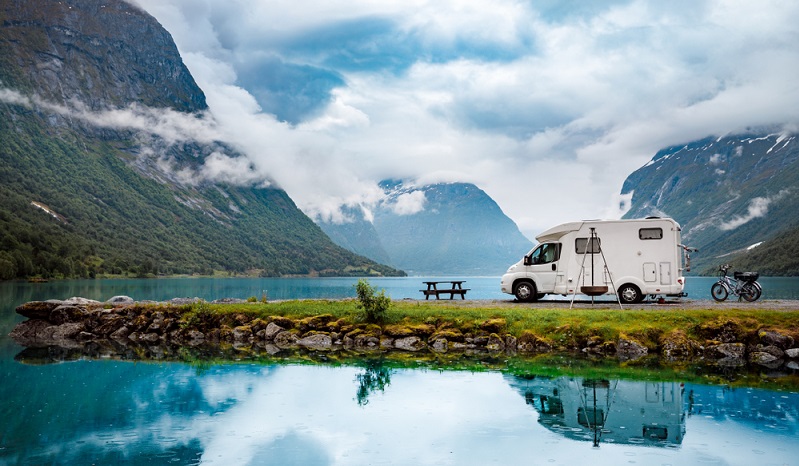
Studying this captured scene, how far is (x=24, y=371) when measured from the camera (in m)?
21.6

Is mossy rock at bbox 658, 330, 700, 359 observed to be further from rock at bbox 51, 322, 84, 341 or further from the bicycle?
rock at bbox 51, 322, 84, 341

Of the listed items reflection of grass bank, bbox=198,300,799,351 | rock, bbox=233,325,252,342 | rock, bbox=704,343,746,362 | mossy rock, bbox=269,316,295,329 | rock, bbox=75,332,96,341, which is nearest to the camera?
rock, bbox=704,343,746,362

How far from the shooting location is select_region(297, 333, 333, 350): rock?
26772mm

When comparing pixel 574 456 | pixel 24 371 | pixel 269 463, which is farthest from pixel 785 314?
pixel 24 371

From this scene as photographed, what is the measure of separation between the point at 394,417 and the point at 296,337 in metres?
14.4

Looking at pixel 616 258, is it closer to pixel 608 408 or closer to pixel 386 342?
pixel 386 342

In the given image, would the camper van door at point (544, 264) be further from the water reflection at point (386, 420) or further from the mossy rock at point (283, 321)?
A: the mossy rock at point (283, 321)

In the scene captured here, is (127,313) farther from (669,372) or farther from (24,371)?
(669,372)

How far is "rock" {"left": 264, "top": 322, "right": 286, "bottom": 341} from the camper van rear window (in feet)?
61.9

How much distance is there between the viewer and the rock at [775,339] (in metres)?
21.4

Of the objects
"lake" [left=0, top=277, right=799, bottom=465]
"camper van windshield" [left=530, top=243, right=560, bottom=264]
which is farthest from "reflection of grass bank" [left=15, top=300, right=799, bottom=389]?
"camper van windshield" [left=530, top=243, right=560, bottom=264]

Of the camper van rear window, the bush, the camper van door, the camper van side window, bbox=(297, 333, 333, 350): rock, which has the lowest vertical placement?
bbox=(297, 333, 333, 350): rock

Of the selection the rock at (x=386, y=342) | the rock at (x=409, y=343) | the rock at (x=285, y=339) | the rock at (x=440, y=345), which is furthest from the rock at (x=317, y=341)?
the rock at (x=440, y=345)

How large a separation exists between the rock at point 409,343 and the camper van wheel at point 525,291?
8030 millimetres
